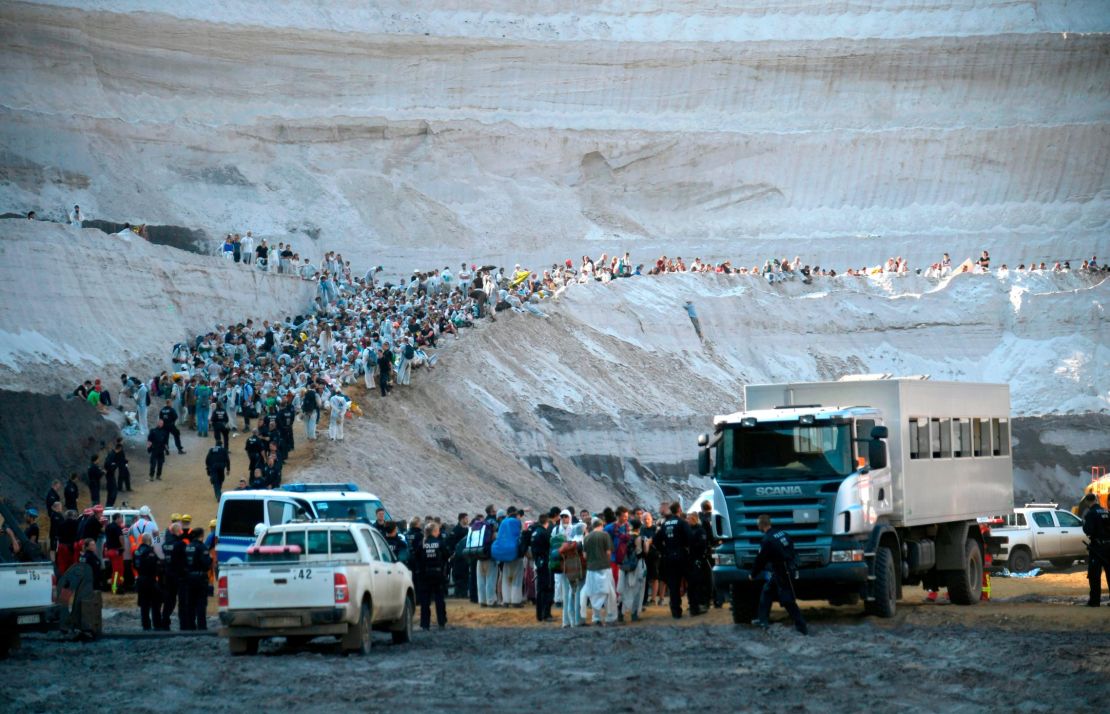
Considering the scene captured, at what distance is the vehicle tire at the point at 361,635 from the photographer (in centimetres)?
1741

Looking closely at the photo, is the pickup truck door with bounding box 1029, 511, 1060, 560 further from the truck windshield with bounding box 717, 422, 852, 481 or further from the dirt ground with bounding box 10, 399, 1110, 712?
the truck windshield with bounding box 717, 422, 852, 481

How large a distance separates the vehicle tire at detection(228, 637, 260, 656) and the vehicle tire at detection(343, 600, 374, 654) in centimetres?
101

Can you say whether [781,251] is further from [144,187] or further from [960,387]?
[960,387]

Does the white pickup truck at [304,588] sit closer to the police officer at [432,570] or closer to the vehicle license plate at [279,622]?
the vehicle license plate at [279,622]

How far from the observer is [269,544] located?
1791cm

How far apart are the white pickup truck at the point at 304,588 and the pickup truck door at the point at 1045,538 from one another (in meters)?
16.4

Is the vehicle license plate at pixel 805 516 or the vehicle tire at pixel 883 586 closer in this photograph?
the vehicle license plate at pixel 805 516

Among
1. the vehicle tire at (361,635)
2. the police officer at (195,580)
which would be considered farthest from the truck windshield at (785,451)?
the police officer at (195,580)

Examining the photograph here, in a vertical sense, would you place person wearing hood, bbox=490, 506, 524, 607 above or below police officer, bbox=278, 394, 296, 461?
below

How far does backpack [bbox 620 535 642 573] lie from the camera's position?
21.7 metres

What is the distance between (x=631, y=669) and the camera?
16.1 metres

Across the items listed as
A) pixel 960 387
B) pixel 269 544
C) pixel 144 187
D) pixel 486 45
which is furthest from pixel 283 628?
pixel 486 45

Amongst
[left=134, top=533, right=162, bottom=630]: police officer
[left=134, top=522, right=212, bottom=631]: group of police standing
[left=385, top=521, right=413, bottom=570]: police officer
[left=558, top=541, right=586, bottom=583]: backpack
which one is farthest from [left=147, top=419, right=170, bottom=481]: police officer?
[left=558, top=541, right=586, bottom=583]: backpack

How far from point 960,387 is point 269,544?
35.0ft
